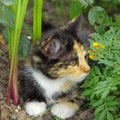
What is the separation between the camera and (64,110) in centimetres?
282

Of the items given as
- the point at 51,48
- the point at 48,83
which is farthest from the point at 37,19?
the point at 48,83

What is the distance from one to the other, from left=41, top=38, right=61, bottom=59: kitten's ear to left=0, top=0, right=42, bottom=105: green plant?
0.66ft

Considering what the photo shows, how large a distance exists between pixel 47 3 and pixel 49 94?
5.97ft

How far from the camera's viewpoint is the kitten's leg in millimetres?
2820

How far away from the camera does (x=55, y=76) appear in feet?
8.80

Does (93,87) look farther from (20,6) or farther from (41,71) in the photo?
(20,6)

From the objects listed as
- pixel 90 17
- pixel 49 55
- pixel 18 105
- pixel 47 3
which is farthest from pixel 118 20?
pixel 47 3

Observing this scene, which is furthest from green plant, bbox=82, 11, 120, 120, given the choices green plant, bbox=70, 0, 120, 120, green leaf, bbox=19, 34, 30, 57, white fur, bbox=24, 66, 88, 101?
green leaf, bbox=19, 34, 30, 57

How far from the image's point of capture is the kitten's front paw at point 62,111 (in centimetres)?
282

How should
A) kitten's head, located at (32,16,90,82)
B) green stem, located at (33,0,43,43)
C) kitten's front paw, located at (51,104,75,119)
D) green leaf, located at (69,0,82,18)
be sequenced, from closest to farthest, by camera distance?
1. kitten's head, located at (32,16,90,82)
2. green stem, located at (33,0,43,43)
3. kitten's front paw, located at (51,104,75,119)
4. green leaf, located at (69,0,82,18)

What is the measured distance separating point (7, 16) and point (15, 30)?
7.0 inches

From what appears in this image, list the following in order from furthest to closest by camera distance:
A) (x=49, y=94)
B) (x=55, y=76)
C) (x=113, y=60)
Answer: (x=49, y=94), (x=55, y=76), (x=113, y=60)

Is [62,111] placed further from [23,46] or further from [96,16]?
[96,16]

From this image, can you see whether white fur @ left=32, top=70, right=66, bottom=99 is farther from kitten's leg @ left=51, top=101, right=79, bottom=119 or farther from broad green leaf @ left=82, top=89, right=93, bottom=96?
broad green leaf @ left=82, top=89, right=93, bottom=96
